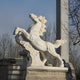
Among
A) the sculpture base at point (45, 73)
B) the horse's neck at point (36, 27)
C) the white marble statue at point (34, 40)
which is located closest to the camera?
the sculpture base at point (45, 73)

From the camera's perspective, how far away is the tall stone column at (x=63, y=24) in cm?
1124

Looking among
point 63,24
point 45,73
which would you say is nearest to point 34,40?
point 45,73

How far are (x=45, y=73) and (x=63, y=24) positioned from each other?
4.41 metres

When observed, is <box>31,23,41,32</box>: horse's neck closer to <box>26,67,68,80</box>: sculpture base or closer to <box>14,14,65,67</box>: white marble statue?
<box>14,14,65,67</box>: white marble statue

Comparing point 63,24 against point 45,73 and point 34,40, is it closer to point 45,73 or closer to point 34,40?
point 34,40

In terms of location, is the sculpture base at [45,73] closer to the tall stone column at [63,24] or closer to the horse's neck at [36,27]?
the horse's neck at [36,27]

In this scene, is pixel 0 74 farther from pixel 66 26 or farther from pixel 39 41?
pixel 66 26

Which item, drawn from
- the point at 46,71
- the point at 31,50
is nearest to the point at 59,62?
the point at 46,71

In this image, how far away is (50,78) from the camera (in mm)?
7688

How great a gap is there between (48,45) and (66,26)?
386cm

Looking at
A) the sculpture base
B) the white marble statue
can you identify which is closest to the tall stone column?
the white marble statue

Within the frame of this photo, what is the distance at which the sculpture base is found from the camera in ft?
24.5

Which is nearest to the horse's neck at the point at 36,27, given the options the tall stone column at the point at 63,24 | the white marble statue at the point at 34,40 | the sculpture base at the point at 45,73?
the white marble statue at the point at 34,40

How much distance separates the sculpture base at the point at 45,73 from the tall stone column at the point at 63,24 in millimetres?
3382
